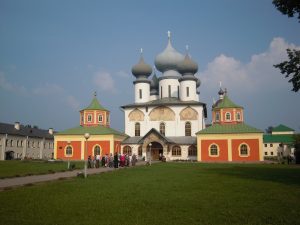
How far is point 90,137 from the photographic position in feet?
153

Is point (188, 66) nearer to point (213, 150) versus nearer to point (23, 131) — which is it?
point (213, 150)

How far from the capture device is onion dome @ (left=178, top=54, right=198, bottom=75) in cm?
5156

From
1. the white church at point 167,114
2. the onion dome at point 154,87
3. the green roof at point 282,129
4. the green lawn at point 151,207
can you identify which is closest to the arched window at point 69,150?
the white church at point 167,114

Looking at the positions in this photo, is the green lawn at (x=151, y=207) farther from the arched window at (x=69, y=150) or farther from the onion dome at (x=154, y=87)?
the onion dome at (x=154, y=87)

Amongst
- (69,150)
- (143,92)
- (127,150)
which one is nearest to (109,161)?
(127,150)

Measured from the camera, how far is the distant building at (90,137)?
46.2 m

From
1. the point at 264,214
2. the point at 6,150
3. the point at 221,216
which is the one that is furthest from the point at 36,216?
the point at 6,150

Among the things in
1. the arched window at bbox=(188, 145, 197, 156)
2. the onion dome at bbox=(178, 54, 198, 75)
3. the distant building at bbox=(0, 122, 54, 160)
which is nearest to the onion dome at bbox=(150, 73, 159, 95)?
the onion dome at bbox=(178, 54, 198, 75)

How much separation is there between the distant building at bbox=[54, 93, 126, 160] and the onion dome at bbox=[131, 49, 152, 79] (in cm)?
804

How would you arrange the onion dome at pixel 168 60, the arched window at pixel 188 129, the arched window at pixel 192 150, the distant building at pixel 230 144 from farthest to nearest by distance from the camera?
the onion dome at pixel 168 60
the arched window at pixel 188 129
the arched window at pixel 192 150
the distant building at pixel 230 144

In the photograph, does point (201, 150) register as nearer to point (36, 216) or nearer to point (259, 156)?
point (259, 156)

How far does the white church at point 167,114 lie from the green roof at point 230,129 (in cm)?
351

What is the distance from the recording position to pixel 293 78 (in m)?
15.5

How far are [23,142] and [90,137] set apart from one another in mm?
22507
